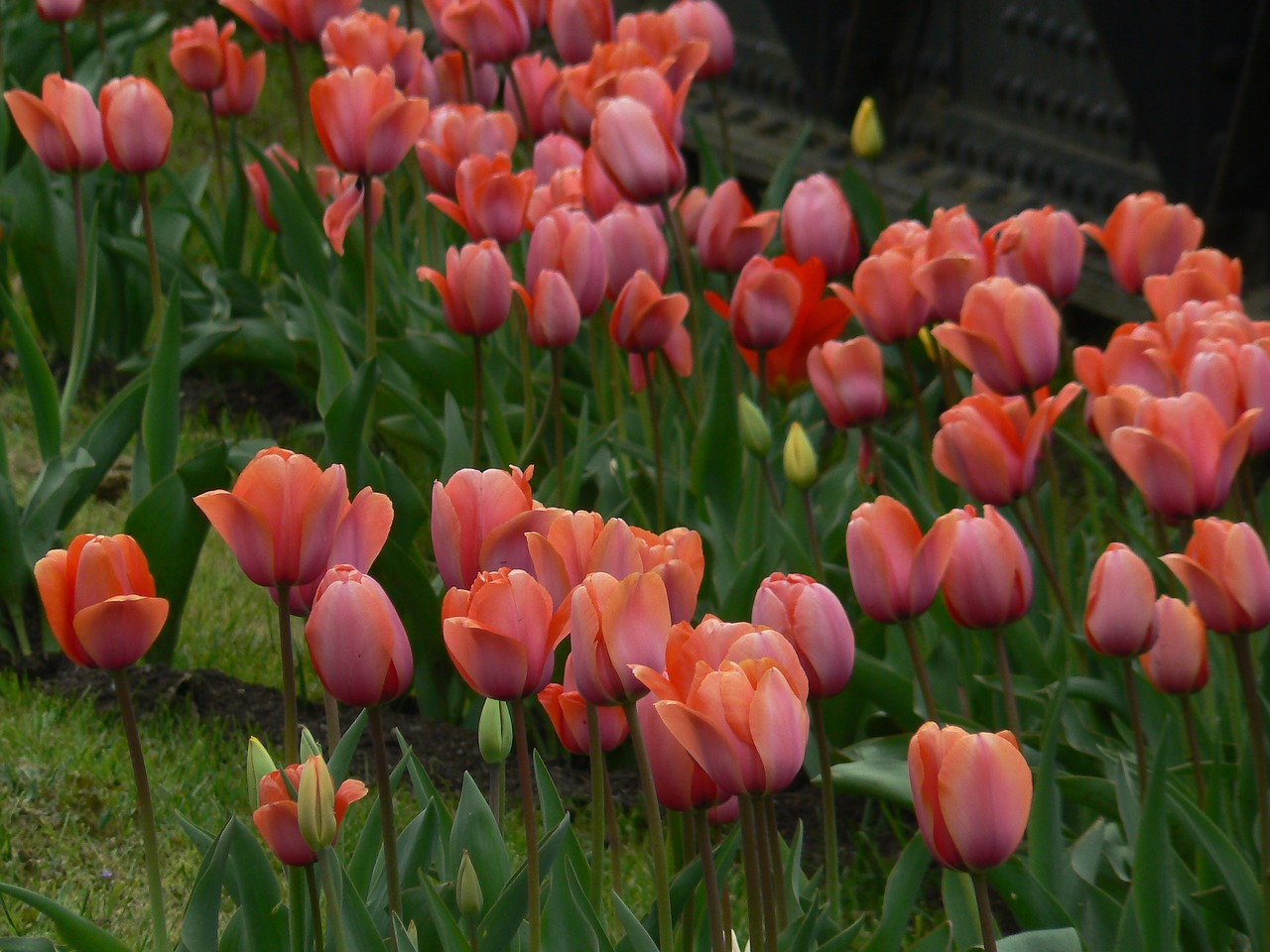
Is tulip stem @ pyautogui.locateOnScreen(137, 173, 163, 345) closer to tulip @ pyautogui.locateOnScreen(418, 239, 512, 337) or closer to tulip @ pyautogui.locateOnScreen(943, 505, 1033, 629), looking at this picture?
tulip @ pyautogui.locateOnScreen(418, 239, 512, 337)

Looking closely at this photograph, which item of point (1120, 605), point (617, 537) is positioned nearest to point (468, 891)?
point (617, 537)

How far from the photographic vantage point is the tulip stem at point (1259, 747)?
5.39 ft

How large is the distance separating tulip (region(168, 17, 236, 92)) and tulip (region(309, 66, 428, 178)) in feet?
3.50

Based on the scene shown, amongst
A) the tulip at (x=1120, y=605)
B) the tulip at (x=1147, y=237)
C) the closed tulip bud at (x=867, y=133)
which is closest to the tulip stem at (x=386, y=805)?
the tulip at (x=1120, y=605)

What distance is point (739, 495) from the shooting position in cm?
287

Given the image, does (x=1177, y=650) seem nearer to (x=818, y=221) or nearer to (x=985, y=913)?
(x=985, y=913)

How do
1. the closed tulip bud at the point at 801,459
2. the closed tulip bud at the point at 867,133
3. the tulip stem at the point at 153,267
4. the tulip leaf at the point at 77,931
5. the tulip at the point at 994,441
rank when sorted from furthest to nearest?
the closed tulip bud at the point at 867,133
the tulip stem at the point at 153,267
the closed tulip bud at the point at 801,459
the tulip at the point at 994,441
the tulip leaf at the point at 77,931

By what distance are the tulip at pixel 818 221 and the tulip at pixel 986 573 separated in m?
1.24

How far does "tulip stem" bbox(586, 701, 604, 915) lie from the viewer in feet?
4.72

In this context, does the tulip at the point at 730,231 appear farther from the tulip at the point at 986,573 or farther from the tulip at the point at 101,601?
the tulip at the point at 101,601

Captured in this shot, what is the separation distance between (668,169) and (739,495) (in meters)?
0.60

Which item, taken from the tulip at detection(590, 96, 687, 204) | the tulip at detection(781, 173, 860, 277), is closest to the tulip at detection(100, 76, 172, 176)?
the tulip at detection(590, 96, 687, 204)

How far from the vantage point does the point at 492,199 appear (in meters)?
2.71

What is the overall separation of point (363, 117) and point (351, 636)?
1524 millimetres
